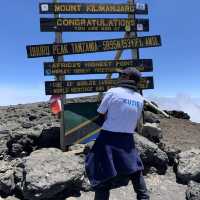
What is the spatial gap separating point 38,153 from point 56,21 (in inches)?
129

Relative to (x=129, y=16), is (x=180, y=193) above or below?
below

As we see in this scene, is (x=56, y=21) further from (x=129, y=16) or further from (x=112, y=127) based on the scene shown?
(x=112, y=127)

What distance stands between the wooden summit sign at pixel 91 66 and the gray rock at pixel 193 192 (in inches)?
143

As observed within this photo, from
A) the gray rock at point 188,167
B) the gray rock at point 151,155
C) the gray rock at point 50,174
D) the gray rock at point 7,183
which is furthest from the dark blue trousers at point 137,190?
the gray rock at point 151,155

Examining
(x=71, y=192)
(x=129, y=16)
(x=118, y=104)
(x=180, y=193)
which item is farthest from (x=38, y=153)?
(x=129, y=16)

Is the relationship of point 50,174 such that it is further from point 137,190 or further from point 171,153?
point 171,153

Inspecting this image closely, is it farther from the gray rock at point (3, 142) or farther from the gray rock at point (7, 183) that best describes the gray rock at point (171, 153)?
the gray rock at point (3, 142)

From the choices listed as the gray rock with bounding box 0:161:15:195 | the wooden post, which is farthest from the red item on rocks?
the gray rock with bounding box 0:161:15:195

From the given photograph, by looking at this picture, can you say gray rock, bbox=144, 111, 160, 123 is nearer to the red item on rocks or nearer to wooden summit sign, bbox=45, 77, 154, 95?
wooden summit sign, bbox=45, 77, 154, 95

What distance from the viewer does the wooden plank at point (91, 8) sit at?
1209 centimetres

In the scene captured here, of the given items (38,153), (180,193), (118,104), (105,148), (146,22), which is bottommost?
(180,193)

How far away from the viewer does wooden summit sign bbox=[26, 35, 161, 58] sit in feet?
39.3

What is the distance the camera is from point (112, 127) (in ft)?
24.4

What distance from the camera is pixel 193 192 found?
9.27 meters
